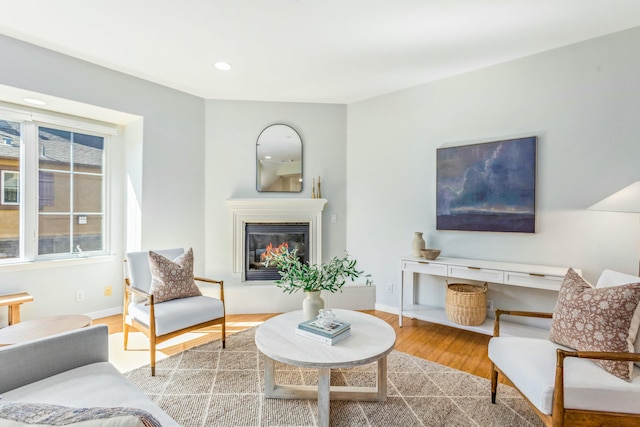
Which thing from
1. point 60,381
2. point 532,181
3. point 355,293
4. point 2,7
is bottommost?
point 355,293

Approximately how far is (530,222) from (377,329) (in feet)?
6.18

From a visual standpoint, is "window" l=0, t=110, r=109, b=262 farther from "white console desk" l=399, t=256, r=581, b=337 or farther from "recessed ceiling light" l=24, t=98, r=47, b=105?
"white console desk" l=399, t=256, r=581, b=337

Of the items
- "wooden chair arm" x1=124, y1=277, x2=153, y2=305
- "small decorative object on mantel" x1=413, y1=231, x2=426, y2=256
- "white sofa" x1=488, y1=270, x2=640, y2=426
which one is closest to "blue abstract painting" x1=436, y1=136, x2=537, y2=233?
"small decorative object on mantel" x1=413, y1=231, x2=426, y2=256

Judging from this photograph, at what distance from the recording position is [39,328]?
2295mm

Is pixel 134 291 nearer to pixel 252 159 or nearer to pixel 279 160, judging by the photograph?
pixel 252 159

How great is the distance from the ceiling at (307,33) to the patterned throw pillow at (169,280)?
6.04 ft

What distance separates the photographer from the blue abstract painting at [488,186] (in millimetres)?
2904

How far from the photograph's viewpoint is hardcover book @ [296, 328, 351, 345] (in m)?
1.85

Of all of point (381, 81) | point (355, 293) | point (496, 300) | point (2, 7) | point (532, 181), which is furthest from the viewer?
point (355, 293)

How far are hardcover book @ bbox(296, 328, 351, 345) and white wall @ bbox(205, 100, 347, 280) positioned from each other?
223 centimetres

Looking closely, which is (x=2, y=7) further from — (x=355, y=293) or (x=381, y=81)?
(x=355, y=293)

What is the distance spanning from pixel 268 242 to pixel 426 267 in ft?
6.65

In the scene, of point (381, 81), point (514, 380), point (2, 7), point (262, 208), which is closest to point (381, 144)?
point (381, 81)

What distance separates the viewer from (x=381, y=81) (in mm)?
3486
